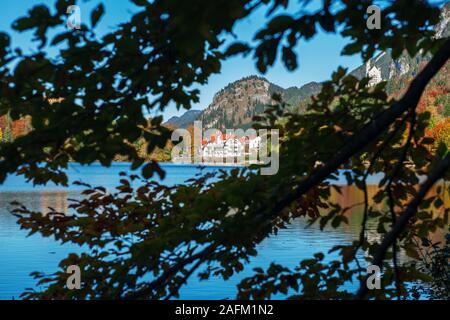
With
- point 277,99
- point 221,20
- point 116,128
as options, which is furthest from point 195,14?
point 277,99

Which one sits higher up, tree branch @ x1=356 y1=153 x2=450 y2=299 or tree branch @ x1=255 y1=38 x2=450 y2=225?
tree branch @ x1=255 y1=38 x2=450 y2=225

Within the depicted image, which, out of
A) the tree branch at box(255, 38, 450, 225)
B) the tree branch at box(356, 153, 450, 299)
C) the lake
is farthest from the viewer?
the lake

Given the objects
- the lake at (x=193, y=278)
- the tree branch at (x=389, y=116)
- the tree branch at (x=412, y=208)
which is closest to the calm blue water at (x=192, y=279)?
the lake at (x=193, y=278)

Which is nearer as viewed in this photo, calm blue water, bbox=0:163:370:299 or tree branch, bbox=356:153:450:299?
tree branch, bbox=356:153:450:299

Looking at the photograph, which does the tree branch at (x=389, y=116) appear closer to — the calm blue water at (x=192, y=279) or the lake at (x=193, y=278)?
the calm blue water at (x=192, y=279)

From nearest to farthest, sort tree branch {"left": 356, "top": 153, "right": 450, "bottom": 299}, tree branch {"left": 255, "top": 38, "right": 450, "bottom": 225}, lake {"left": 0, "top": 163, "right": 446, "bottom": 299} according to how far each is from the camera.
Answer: tree branch {"left": 356, "top": 153, "right": 450, "bottom": 299} → tree branch {"left": 255, "top": 38, "right": 450, "bottom": 225} → lake {"left": 0, "top": 163, "right": 446, "bottom": 299}

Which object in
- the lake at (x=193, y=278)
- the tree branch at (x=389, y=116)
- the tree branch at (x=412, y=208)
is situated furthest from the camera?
the lake at (x=193, y=278)

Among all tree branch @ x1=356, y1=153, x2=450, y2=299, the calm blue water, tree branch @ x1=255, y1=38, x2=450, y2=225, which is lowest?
the calm blue water

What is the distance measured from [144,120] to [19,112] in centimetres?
129

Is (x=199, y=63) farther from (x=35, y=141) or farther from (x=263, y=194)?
(x=35, y=141)

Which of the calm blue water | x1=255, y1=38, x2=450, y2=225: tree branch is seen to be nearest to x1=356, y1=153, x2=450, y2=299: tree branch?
x1=255, y1=38, x2=450, y2=225: tree branch

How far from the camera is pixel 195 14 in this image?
1.95m

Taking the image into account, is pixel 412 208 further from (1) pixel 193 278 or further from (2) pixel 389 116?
(1) pixel 193 278

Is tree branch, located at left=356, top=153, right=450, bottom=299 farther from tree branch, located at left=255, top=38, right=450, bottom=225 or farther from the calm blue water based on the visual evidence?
the calm blue water
